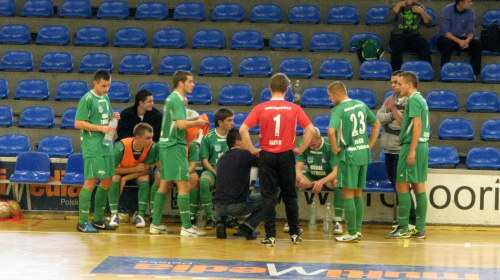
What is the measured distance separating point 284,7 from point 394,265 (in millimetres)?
8619

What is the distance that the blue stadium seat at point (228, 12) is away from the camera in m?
15.8

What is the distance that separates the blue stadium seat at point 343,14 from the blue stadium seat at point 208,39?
81.6 inches

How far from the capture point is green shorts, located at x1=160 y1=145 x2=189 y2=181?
32.6ft

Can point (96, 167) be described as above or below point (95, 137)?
below

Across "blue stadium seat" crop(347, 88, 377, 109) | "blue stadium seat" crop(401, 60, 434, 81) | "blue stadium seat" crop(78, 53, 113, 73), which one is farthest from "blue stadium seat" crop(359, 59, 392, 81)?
"blue stadium seat" crop(78, 53, 113, 73)

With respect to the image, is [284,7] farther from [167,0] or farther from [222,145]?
[222,145]

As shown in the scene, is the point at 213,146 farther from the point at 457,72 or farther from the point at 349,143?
the point at 457,72

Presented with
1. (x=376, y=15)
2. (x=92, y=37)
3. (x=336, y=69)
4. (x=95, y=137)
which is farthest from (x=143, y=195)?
(x=376, y=15)

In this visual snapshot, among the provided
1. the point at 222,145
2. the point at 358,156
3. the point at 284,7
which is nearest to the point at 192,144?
the point at 222,145

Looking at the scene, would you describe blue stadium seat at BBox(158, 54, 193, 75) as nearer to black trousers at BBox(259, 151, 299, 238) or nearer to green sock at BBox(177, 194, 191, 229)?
green sock at BBox(177, 194, 191, 229)

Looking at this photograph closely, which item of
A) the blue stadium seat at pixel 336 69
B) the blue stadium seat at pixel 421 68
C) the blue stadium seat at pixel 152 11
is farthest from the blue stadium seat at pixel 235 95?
the blue stadium seat at pixel 152 11

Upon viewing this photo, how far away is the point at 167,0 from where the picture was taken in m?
16.7

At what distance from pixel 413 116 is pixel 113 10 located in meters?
8.06

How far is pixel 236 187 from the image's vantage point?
9.90m
